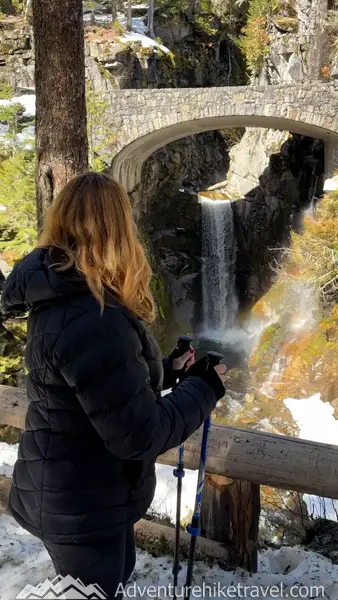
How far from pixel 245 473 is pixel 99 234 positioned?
1261 millimetres

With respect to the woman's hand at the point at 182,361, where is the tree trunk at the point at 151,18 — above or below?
above

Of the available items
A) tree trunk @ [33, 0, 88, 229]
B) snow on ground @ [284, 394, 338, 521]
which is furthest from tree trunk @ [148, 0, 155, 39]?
tree trunk @ [33, 0, 88, 229]

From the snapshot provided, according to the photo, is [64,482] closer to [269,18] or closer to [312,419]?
[312,419]

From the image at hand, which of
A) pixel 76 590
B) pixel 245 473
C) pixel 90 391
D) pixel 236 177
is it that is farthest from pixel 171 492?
pixel 236 177

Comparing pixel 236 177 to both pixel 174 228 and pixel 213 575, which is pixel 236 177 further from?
pixel 213 575

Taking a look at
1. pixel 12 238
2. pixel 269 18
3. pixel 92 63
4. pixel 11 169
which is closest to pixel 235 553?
pixel 12 238

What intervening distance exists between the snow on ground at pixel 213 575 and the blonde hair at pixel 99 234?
1547 millimetres

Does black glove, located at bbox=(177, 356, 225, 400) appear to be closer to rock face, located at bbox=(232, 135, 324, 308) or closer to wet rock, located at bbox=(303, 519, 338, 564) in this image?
wet rock, located at bbox=(303, 519, 338, 564)

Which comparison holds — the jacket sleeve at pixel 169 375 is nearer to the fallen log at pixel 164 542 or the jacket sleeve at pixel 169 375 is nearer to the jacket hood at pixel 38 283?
the jacket hood at pixel 38 283

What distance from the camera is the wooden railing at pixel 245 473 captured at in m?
1.79

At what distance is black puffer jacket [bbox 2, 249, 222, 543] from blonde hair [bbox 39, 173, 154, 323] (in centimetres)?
6

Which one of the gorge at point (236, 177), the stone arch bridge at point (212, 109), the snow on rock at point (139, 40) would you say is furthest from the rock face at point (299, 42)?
the stone arch bridge at point (212, 109)

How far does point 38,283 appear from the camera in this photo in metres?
1.20

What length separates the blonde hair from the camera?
126 cm
